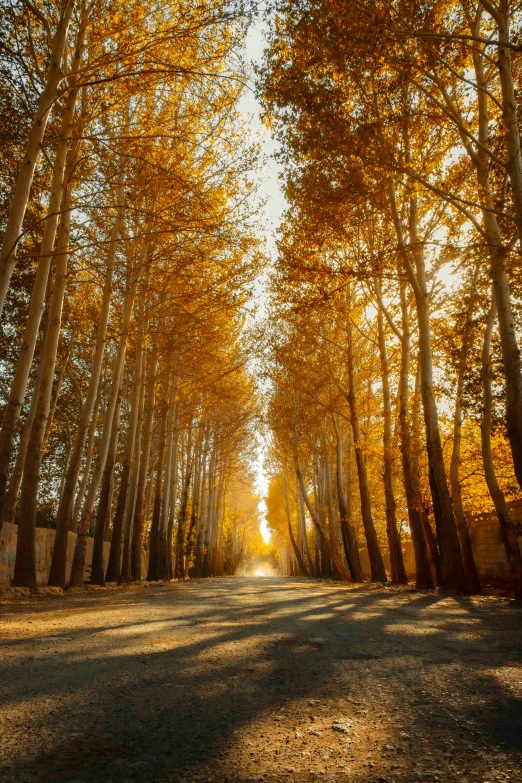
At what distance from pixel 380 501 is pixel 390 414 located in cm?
1770

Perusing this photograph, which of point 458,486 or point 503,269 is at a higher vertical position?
point 503,269

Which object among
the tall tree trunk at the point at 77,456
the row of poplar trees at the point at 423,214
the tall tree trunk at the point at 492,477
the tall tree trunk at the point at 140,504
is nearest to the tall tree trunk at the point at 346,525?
the row of poplar trees at the point at 423,214

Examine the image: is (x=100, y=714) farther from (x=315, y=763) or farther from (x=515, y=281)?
(x=515, y=281)

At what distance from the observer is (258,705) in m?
2.54

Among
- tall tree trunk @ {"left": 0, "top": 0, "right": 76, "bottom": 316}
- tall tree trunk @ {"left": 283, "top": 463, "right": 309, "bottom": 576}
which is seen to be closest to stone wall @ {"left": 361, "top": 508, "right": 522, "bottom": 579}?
tall tree trunk @ {"left": 0, "top": 0, "right": 76, "bottom": 316}

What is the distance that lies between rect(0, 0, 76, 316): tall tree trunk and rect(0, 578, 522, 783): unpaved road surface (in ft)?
15.8

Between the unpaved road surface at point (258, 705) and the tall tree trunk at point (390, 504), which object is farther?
the tall tree trunk at point (390, 504)

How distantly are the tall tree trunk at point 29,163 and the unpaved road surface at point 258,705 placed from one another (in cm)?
482

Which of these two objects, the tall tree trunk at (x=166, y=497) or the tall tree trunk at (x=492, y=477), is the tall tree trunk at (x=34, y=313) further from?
the tall tree trunk at (x=166, y=497)

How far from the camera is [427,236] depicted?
42.0 feet

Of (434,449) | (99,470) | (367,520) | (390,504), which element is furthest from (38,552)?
(434,449)

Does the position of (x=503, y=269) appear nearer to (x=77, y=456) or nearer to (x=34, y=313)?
(x=34, y=313)

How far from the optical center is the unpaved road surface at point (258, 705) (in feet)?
6.04

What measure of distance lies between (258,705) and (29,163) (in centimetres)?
774
